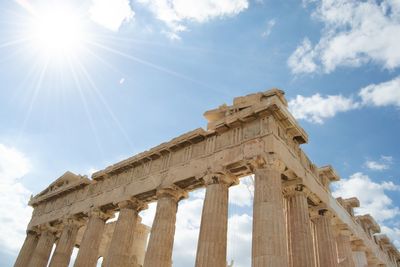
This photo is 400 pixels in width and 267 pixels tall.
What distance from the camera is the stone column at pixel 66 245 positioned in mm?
21328

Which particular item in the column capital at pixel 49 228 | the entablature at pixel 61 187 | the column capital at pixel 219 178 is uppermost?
the entablature at pixel 61 187

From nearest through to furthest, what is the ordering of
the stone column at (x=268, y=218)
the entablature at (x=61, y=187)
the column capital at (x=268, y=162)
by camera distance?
the stone column at (x=268, y=218)
the column capital at (x=268, y=162)
the entablature at (x=61, y=187)

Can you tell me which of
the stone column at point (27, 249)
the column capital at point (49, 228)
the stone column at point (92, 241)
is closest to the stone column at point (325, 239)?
the stone column at point (92, 241)

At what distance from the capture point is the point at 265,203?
13055 mm

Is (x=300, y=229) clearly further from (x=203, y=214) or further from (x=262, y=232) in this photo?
(x=203, y=214)

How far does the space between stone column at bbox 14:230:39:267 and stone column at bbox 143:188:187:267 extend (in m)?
14.0

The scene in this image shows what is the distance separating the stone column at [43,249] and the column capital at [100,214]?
5827mm

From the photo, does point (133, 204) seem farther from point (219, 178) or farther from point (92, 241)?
point (219, 178)

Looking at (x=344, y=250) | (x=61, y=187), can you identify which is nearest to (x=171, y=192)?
(x=344, y=250)

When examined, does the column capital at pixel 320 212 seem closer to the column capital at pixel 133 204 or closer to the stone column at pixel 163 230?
the stone column at pixel 163 230

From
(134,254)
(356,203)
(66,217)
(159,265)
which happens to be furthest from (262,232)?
(134,254)

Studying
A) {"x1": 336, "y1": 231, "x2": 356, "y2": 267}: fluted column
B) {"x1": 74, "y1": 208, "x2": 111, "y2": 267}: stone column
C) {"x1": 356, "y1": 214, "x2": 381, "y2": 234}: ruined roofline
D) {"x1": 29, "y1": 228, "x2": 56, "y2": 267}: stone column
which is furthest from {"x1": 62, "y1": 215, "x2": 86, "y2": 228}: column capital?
{"x1": 356, "y1": 214, "x2": 381, "y2": 234}: ruined roofline

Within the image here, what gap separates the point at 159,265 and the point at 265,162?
6869 millimetres

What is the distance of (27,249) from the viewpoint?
2528cm
